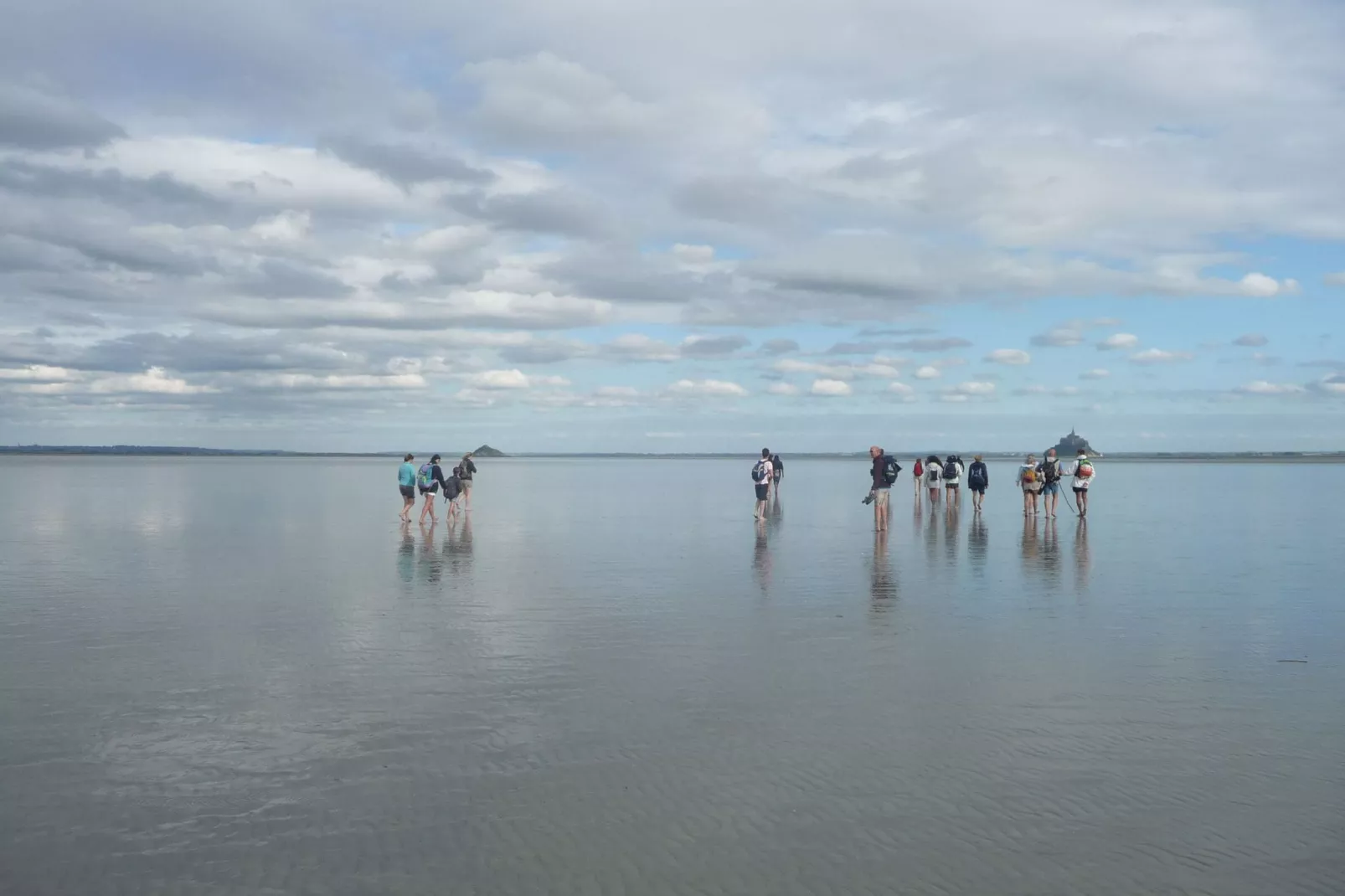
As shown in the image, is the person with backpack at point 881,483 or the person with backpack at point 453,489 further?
the person with backpack at point 453,489

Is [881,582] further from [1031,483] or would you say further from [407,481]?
[407,481]

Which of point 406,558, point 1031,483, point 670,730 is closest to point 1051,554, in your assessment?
point 1031,483

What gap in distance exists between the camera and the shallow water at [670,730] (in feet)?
19.6

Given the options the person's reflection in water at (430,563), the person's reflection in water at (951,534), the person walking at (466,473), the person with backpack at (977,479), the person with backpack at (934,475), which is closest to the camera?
the person's reflection in water at (430,563)

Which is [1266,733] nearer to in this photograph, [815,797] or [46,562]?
[815,797]

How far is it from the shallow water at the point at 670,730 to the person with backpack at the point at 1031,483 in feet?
40.4

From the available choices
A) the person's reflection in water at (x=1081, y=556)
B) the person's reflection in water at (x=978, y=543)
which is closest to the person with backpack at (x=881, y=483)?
the person's reflection in water at (x=978, y=543)

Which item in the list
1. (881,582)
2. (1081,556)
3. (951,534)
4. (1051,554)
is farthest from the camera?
(951,534)

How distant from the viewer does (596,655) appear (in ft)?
36.9

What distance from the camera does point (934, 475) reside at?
41.9 m

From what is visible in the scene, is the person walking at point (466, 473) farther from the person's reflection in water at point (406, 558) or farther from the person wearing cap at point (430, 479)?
the person's reflection in water at point (406, 558)

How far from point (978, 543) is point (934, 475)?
1803cm

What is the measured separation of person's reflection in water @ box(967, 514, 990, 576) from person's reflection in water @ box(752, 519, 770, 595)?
3789 mm

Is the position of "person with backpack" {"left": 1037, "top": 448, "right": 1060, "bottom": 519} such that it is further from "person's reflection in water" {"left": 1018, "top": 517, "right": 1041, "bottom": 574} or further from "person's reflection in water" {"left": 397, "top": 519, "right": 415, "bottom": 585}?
"person's reflection in water" {"left": 397, "top": 519, "right": 415, "bottom": 585}
